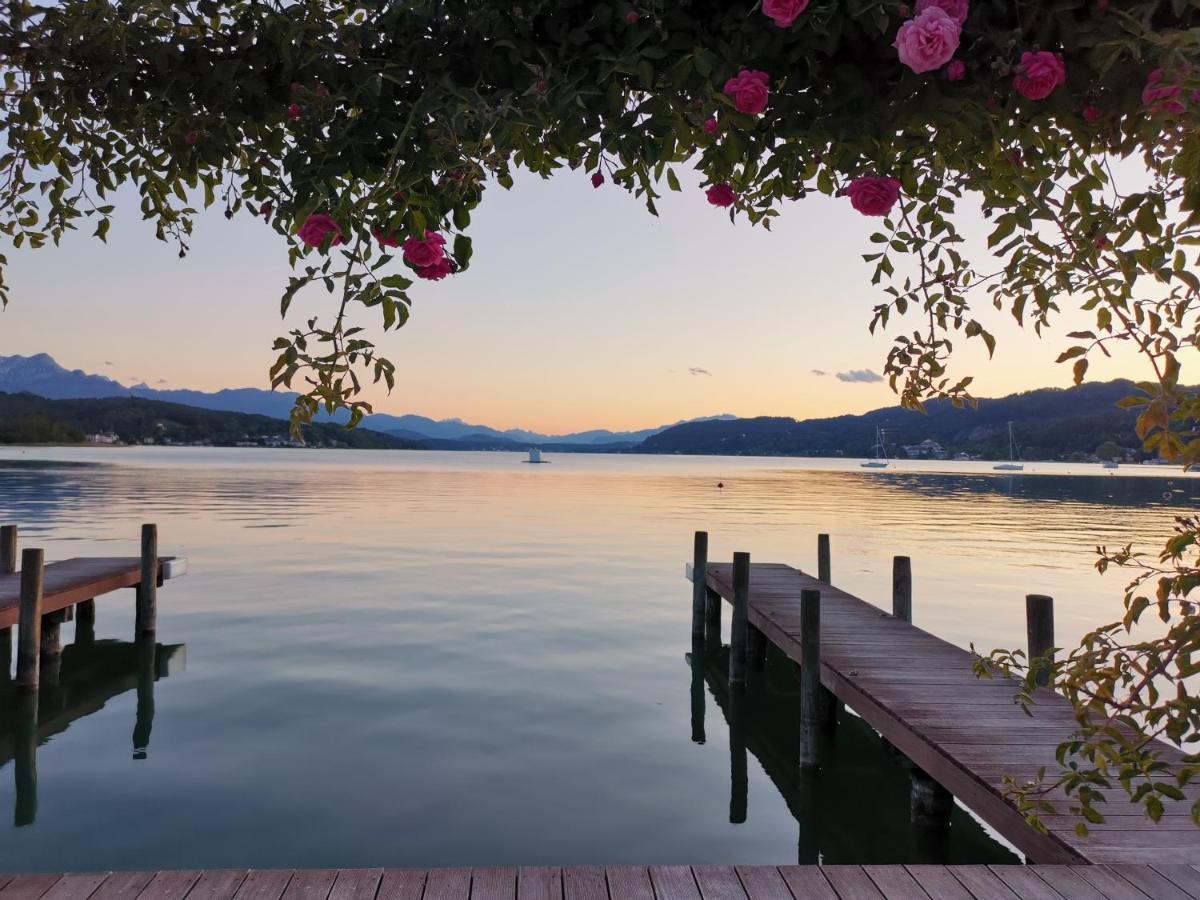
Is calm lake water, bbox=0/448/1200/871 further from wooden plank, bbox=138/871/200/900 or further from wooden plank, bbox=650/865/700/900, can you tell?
wooden plank, bbox=650/865/700/900

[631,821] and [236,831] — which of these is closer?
[236,831]

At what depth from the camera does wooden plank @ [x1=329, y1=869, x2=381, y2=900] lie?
164 inches

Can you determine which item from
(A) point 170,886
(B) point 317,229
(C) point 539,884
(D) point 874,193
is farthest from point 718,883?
(B) point 317,229

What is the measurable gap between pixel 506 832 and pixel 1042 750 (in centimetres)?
463

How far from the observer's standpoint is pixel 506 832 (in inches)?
311

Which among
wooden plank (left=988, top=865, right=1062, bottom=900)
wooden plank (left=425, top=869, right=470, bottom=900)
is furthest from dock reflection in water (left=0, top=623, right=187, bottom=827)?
wooden plank (left=988, top=865, right=1062, bottom=900)

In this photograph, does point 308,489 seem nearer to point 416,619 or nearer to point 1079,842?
point 416,619

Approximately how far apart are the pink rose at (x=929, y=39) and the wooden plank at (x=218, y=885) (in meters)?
4.53

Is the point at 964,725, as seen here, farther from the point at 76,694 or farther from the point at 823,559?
the point at 76,694

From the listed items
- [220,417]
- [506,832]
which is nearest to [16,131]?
[506,832]

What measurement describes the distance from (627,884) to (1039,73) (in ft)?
13.0

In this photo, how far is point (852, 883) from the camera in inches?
174

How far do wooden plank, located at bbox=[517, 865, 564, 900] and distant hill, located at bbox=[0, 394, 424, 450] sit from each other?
139 m

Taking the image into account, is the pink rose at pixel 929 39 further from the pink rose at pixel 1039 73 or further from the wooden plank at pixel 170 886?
the wooden plank at pixel 170 886
